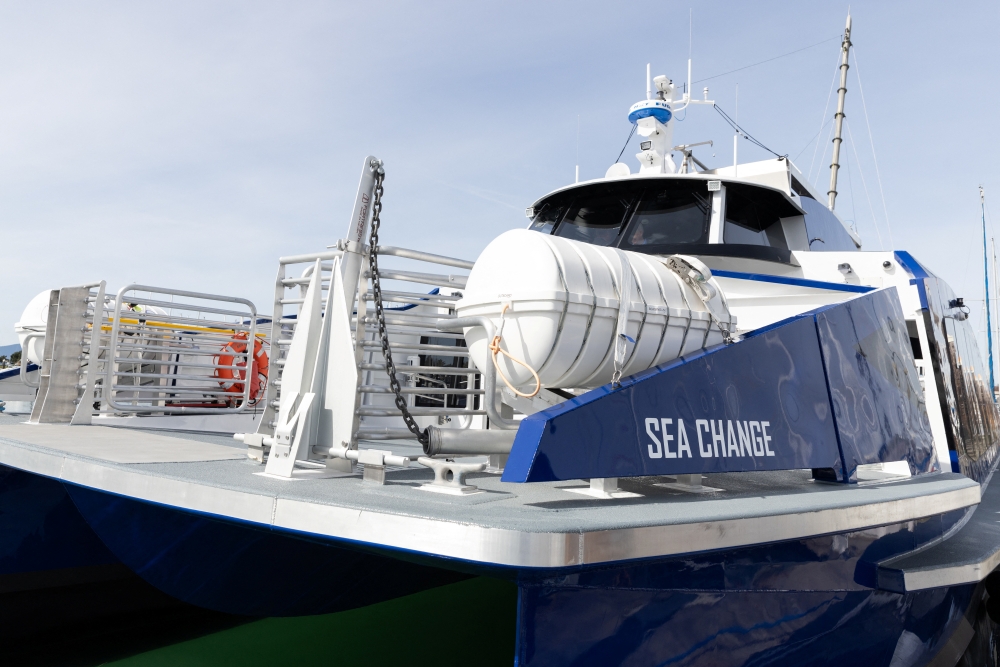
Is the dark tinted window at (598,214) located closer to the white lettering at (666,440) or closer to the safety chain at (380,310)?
the safety chain at (380,310)

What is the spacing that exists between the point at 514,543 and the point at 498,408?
125 cm

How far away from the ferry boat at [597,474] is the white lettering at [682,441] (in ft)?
0.06

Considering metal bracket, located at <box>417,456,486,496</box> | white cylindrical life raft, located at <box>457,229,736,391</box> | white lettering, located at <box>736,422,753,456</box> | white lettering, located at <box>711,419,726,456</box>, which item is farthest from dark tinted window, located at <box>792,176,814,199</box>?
metal bracket, located at <box>417,456,486,496</box>

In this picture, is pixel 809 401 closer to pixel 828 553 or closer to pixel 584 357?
pixel 828 553

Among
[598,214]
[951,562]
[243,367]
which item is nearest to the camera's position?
[951,562]

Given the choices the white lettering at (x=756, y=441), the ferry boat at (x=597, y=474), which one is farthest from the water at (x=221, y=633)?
the white lettering at (x=756, y=441)

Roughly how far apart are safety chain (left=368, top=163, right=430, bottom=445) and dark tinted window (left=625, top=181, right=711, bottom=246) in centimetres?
233

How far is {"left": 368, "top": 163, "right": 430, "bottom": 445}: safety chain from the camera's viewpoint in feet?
9.33

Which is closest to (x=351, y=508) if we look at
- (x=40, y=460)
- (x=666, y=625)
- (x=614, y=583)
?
(x=614, y=583)

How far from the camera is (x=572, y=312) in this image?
2617mm

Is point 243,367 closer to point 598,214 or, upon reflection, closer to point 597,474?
point 598,214

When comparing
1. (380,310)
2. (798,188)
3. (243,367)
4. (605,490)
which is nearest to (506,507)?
(605,490)

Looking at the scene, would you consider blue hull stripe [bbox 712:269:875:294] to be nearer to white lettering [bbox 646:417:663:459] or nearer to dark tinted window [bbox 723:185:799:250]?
dark tinted window [bbox 723:185:799:250]

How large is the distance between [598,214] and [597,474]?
3.31 m
